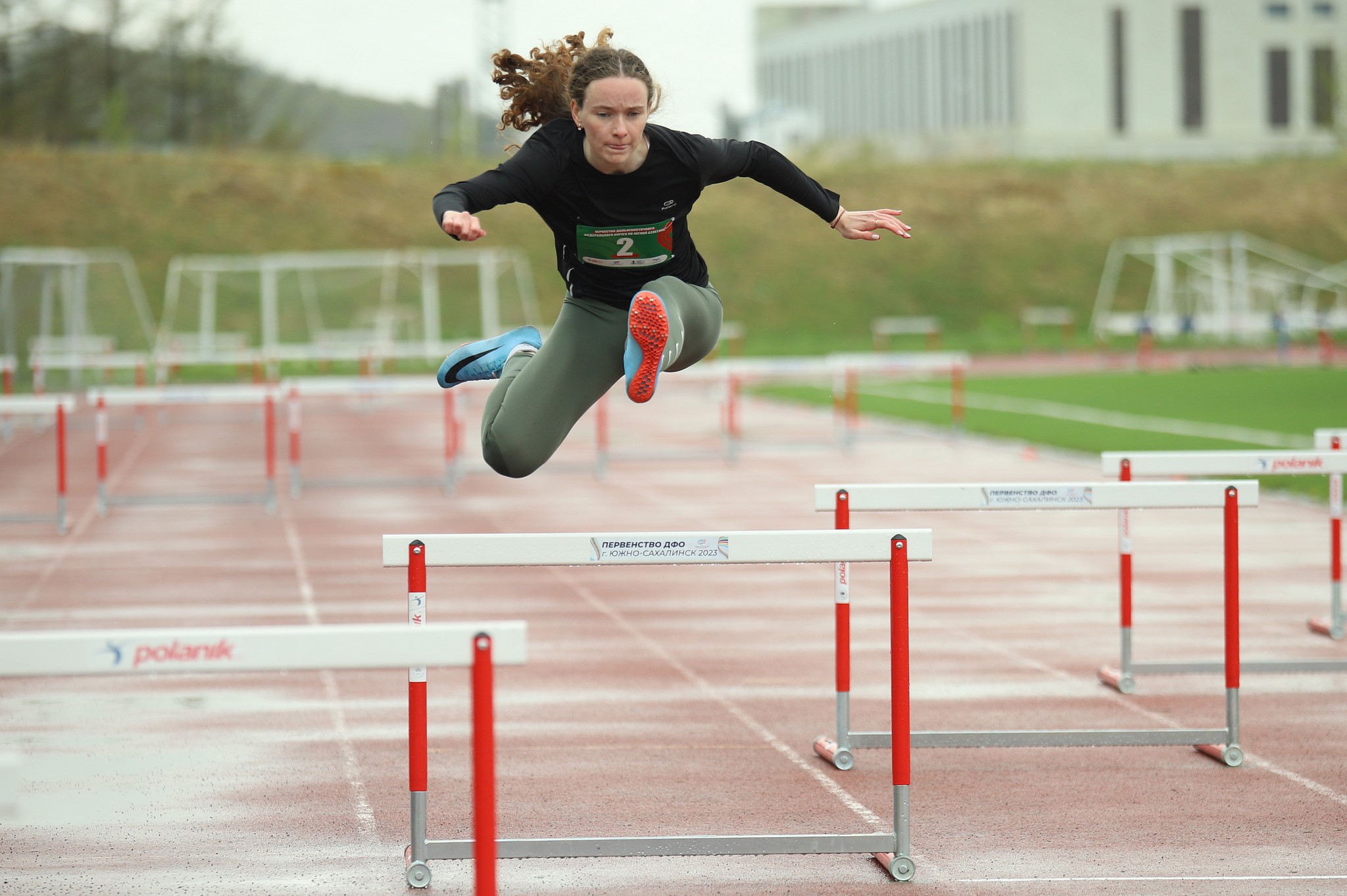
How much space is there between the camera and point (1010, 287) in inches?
1890

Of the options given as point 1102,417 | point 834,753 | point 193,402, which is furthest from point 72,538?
point 1102,417

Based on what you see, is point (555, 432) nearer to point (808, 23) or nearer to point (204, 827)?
point (204, 827)

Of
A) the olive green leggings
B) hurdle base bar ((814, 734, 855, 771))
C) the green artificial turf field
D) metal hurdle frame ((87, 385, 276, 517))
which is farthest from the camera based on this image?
the green artificial turf field

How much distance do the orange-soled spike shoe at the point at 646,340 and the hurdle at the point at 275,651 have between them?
142 centimetres

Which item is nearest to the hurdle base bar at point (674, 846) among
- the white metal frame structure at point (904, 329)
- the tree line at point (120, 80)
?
the white metal frame structure at point (904, 329)

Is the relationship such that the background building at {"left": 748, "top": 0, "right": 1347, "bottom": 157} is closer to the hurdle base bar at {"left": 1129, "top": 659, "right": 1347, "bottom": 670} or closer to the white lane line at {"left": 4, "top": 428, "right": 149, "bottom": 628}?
the white lane line at {"left": 4, "top": 428, "right": 149, "bottom": 628}

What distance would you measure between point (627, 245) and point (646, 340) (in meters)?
0.48

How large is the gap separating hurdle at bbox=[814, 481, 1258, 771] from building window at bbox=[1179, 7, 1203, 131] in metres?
67.6

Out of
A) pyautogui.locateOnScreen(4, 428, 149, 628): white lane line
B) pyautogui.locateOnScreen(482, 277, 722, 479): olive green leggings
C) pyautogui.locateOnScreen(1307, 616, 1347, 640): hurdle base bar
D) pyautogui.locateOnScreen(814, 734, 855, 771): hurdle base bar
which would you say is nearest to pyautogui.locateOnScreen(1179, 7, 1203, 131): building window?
pyautogui.locateOnScreen(4, 428, 149, 628): white lane line

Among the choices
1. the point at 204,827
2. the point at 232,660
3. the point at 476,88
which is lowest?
the point at 204,827

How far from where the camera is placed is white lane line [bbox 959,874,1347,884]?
4781 millimetres

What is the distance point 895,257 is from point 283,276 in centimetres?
1856

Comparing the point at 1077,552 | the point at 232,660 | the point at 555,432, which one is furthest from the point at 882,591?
the point at 232,660

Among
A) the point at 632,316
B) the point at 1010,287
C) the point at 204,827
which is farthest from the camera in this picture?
the point at 1010,287
